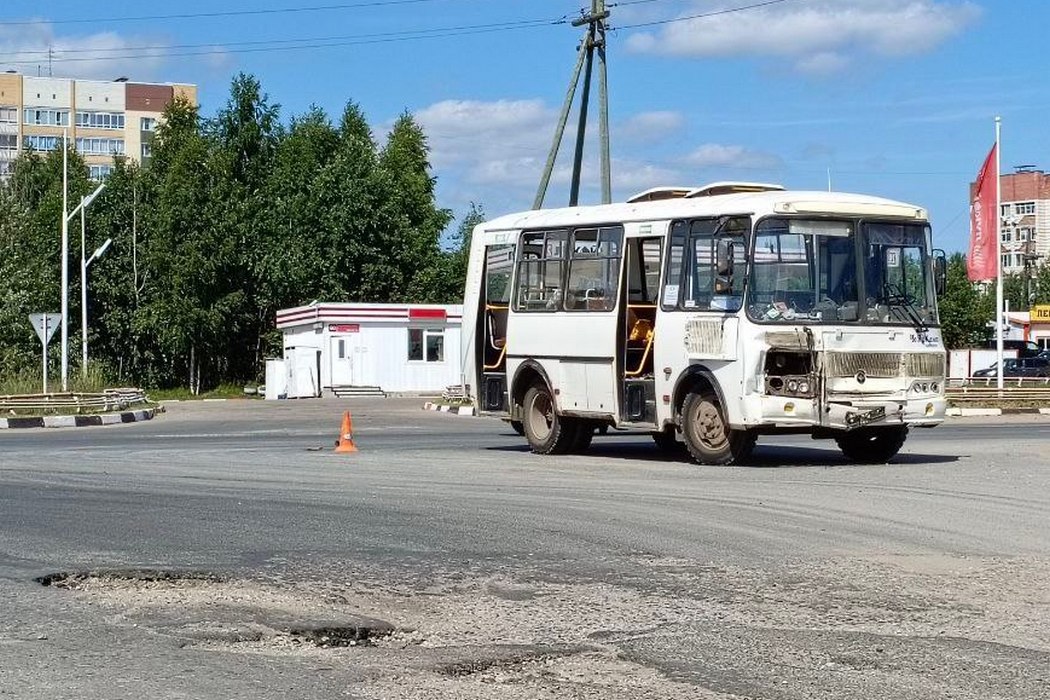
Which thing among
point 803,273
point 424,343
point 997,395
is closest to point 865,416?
point 803,273

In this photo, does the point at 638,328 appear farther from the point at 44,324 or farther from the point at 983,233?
the point at 44,324

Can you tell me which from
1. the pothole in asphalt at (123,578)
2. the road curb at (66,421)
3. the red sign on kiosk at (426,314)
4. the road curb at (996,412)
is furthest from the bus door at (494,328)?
the red sign on kiosk at (426,314)

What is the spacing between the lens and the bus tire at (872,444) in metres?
18.4

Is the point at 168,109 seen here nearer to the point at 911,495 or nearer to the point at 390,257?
the point at 390,257

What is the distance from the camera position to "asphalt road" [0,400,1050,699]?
259 inches

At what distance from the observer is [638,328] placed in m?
19.3

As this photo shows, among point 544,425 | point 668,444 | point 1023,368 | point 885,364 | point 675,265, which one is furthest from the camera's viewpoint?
point 1023,368

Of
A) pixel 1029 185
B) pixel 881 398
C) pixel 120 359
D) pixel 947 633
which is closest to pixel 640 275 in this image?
pixel 881 398

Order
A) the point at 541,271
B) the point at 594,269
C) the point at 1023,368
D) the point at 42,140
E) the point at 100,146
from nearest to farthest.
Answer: the point at 594,269, the point at 541,271, the point at 1023,368, the point at 42,140, the point at 100,146

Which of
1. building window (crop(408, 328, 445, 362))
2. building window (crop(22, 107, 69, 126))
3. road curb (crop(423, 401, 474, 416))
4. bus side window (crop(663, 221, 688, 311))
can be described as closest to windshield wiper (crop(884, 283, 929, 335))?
bus side window (crop(663, 221, 688, 311))

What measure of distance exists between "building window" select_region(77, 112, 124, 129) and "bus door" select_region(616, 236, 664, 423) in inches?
5057

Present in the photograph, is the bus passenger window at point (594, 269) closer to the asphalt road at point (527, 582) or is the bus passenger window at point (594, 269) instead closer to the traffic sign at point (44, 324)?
the asphalt road at point (527, 582)

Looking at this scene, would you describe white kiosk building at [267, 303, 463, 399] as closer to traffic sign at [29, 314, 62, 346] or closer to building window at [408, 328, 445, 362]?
building window at [408, 328, 445, 362]

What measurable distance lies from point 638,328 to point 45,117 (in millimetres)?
128499
